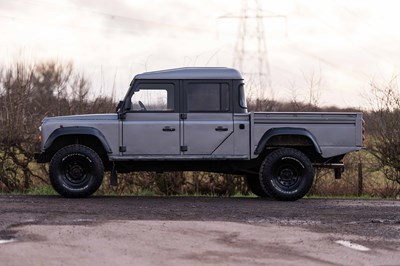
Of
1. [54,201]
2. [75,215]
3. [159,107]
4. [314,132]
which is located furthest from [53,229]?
[314,132]

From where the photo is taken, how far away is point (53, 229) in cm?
1034

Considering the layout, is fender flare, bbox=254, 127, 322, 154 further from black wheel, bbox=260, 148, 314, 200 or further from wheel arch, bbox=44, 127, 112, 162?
wheel arch, bbox=44, 127, 112, 162

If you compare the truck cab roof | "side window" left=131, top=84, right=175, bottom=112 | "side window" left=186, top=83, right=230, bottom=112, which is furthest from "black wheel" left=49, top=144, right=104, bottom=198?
"side window" left=186, top=83, right=230, bottom=112

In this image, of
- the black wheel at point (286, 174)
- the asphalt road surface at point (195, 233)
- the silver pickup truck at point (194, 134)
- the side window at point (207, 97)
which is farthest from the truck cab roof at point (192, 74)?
the asphalt road surface at point (195, 233)

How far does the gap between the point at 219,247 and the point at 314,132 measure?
6736mm

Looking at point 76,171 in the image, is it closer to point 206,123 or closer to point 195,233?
point 206,123

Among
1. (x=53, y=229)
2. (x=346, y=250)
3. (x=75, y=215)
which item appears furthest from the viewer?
(x=75, y=215)

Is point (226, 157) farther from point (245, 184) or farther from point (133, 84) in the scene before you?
point (245, 184)

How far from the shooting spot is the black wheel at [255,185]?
56.6ft

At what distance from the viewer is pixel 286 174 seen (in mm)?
15703

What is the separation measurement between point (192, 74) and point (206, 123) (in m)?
0.99

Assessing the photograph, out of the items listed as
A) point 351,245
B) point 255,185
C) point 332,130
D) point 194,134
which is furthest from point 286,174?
point 351,245

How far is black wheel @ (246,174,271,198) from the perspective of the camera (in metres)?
17.3

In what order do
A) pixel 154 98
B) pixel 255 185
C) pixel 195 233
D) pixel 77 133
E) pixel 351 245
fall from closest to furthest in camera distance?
pixel 351 245
pixel 195 233
pixel 77 133
pixel 154 98
pixel 255 185
